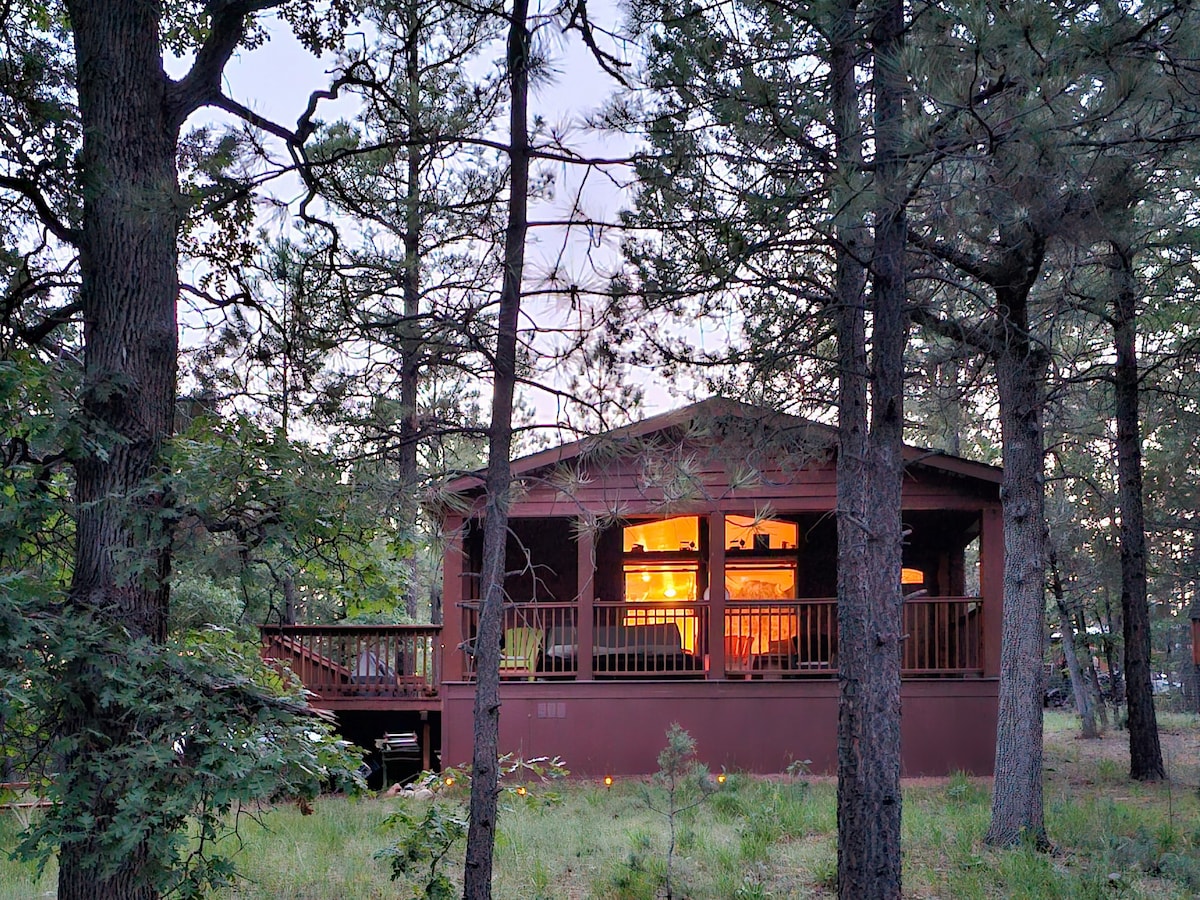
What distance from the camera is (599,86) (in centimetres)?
626

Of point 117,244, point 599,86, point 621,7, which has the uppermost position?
point 621,7

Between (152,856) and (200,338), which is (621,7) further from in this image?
(152,856)

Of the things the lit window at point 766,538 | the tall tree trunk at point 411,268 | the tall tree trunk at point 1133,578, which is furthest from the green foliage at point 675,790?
the tall tree trunk at point 1133,578

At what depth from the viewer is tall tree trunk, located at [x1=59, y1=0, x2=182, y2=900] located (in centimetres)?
524

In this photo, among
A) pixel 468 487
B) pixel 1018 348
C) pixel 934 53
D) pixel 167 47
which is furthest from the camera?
pixel 468 487

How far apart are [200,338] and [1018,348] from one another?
22.1 ft

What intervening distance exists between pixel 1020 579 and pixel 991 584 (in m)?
4.34

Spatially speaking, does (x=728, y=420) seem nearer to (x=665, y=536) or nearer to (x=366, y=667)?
(x=366, y=667)

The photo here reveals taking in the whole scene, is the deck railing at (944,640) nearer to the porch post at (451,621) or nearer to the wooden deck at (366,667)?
the porch post at (451,621)

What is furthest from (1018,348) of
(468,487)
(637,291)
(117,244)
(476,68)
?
(117,244)

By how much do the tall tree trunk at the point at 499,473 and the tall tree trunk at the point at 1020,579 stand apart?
416 cm

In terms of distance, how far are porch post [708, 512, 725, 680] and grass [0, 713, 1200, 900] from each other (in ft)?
6.45

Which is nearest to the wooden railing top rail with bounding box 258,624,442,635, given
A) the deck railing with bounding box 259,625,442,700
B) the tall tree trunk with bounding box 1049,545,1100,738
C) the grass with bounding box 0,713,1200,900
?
the deck railing with bounding box 259,625,442,700

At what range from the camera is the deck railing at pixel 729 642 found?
1309cm
